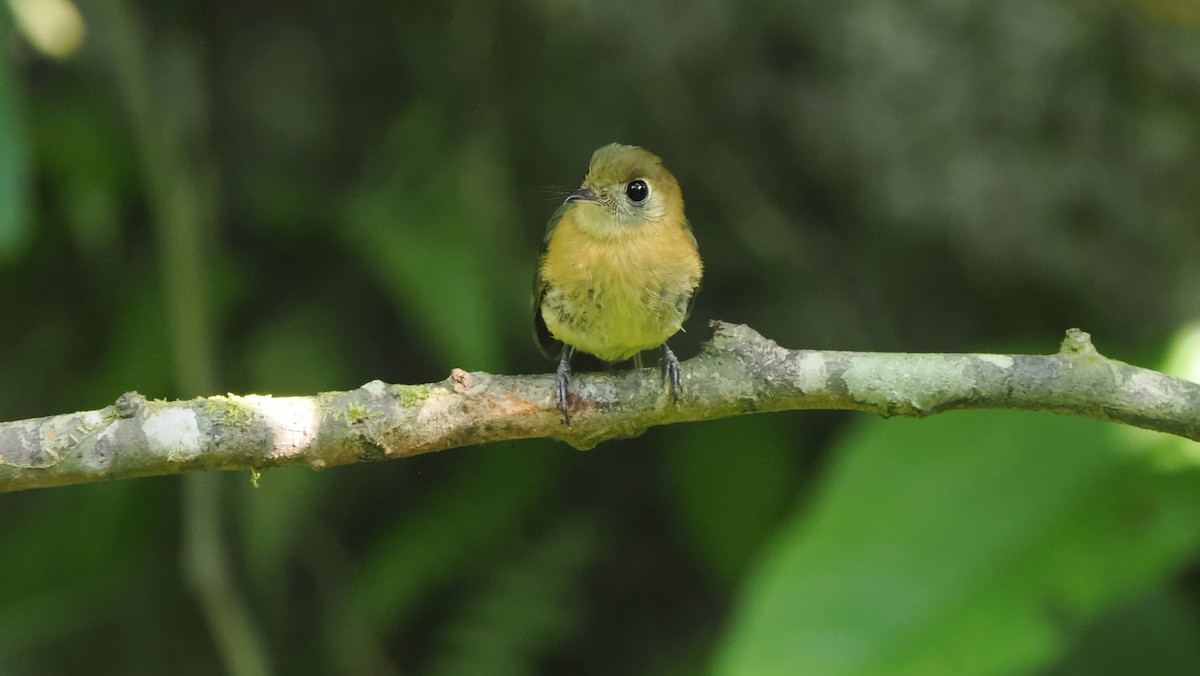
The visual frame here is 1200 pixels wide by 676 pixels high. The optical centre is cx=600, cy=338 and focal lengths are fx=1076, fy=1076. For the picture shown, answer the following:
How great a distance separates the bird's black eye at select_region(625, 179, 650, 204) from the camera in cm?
305

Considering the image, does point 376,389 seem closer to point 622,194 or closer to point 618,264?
point 618,264

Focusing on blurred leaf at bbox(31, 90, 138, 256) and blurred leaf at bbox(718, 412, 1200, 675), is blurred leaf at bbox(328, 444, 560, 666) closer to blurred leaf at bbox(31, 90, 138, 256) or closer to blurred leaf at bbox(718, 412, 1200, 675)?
blurred leaf at bbox(718, 412, 1200, 675)

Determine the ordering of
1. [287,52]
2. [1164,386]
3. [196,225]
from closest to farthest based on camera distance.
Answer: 1. [1164,386]
2. [196,225]
3. [287,52]

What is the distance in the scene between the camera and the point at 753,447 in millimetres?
4836

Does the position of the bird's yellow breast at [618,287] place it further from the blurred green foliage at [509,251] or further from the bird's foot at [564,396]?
the blurred green foliage at [509,251]

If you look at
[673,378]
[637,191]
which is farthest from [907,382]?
[637,191]

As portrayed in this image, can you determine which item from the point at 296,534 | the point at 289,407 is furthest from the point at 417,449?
the point at 296,534

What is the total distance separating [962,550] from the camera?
3.37 m

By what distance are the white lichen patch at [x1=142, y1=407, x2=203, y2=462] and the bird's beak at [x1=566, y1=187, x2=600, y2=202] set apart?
1.25 m

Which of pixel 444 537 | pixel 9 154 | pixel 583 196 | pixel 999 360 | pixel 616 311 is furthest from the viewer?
pixel 444 537

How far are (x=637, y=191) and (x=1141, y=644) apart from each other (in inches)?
104

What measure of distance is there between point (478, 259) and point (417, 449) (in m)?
2.61

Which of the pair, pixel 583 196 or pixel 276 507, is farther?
pixel 276 507

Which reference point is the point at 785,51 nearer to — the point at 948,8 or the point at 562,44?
the point at 948,8
